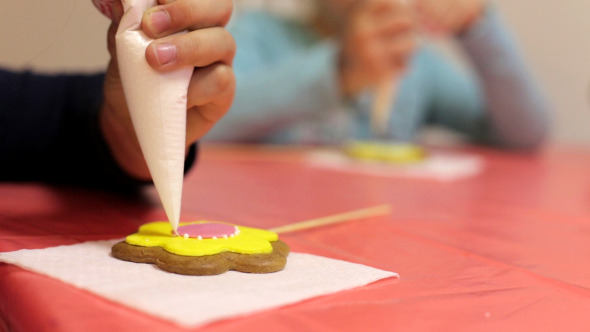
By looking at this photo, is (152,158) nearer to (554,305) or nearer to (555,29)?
(554,305)

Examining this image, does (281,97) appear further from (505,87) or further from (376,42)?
(505,87)

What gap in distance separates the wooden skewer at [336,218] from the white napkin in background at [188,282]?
12cm

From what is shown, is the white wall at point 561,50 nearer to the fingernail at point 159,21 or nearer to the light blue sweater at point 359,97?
the light blue sweater at point 359,97

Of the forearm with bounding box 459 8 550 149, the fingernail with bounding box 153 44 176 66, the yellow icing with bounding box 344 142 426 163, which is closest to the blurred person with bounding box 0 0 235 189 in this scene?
the fingernail with bounding box 153 44 176 66

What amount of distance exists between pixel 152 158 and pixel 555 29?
2.20m

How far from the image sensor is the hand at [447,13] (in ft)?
4.51

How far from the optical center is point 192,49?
0.38m

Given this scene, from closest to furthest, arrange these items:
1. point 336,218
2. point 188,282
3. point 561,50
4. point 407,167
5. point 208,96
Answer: point 188,282
point 208,96
point 336,218
point 407,167
point 561,50

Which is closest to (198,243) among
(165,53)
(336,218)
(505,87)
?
(165,53)

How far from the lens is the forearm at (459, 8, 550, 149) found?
1.45 metres

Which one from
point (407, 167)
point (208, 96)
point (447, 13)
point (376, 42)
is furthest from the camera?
point (447, 13)

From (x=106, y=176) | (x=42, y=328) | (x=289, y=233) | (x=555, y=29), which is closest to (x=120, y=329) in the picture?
(x=42, y=328)

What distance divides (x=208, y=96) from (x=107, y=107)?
144 mm

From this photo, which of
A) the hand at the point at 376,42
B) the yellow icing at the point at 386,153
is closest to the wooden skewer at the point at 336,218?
the yellow icing at the point at 386,153
